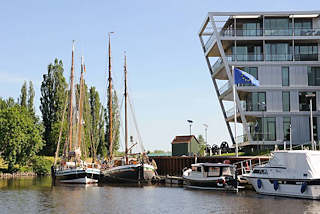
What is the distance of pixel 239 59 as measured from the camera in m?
59.8

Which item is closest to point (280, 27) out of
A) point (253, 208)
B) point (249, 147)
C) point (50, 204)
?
point (249, 147)

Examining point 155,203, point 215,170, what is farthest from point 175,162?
point 155,203

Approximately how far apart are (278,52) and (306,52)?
4.15 m

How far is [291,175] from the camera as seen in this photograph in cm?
3506

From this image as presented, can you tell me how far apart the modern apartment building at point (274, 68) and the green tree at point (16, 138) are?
116ft

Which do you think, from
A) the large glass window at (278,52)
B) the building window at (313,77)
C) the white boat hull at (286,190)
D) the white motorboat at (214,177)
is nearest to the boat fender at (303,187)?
the white boat hull at (286,190)

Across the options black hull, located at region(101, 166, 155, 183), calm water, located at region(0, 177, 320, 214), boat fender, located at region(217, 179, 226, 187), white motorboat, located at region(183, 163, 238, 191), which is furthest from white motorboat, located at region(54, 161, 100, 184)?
boat fender, located at region(217, 179, 226, 187)

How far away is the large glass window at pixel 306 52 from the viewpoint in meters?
60.6

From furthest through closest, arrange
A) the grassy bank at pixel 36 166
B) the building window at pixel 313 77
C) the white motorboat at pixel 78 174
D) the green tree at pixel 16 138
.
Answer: the grassy bank at pixel 36 166
the green tree at pixel 16 138
the building window at pixel 313 77
the white motorboat at pixel 78 174

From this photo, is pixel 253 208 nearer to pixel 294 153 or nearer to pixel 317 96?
pixel 294 153

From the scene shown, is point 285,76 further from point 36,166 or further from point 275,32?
point 36,166

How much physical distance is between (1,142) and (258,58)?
42.7 m

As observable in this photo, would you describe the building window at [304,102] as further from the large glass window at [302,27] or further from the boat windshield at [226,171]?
the boat windshield at [226,171]

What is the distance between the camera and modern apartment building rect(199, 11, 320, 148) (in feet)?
192
